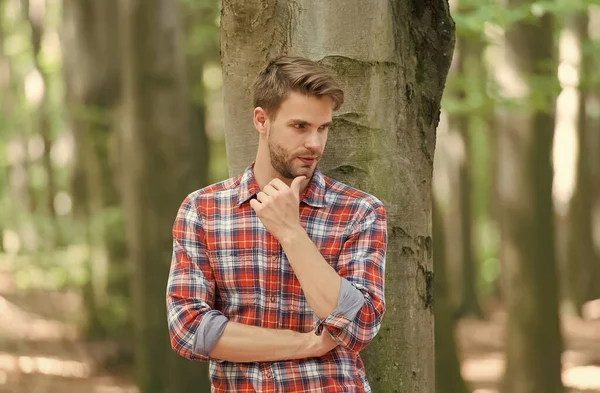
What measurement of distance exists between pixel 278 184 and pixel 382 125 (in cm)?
84

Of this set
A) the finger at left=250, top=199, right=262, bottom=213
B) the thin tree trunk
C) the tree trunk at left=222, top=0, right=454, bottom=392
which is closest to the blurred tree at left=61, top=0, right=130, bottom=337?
the thin tree trunk

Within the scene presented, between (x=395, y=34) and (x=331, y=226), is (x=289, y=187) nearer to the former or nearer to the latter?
(x=331, y=226)

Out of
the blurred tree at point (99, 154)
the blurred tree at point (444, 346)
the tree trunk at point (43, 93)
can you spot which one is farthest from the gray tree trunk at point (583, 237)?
the tree trunk at point (43, 93)

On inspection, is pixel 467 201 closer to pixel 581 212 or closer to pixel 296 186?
pixel 581 212

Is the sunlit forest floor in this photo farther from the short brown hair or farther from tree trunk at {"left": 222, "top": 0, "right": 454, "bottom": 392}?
the short brown hair

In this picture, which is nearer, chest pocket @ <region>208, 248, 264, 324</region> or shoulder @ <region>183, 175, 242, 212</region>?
chest pocket @ <region>208, 248, 264, 324</region>

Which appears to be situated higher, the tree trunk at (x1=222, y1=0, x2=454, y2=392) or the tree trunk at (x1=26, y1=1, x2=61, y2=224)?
the tree trunk at (x1=26, y1=1, x2=61, y2=224)

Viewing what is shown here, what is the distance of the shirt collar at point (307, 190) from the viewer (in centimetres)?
326

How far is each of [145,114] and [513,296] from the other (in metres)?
5.26

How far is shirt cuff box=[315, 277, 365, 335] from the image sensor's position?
2957mm

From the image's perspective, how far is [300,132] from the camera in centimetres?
317

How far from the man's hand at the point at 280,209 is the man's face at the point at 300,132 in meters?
0.09

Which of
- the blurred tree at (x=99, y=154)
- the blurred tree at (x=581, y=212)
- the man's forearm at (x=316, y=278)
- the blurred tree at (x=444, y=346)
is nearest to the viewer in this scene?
the man's forearm at (x=316, y=278)

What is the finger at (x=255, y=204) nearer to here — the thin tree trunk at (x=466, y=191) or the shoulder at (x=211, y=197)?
the shoulder at (x=211, y=197)
